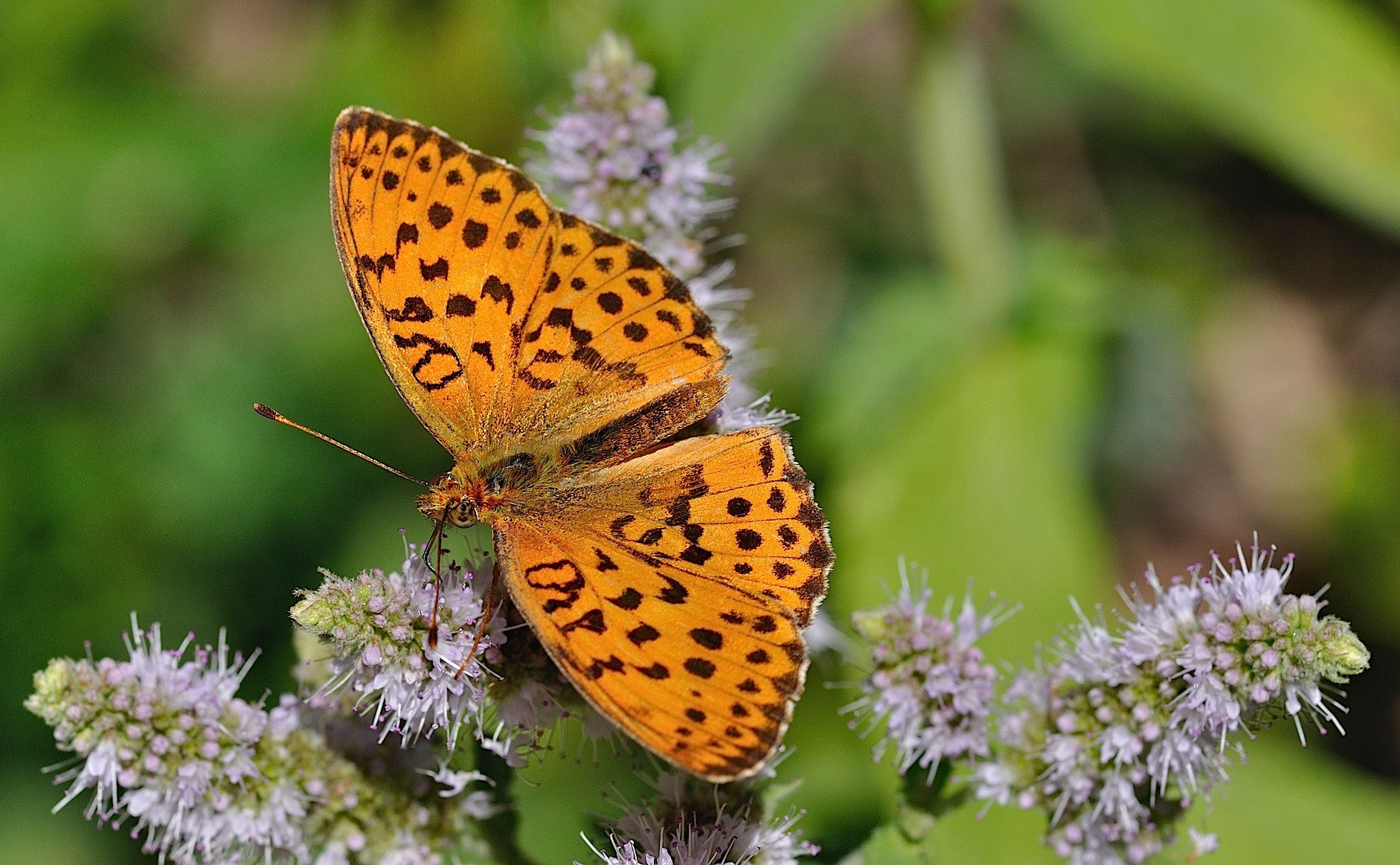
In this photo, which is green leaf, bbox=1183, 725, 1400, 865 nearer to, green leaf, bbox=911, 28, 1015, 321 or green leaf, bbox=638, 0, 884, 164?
green leaf, bbox=911, 28, 1015, 321

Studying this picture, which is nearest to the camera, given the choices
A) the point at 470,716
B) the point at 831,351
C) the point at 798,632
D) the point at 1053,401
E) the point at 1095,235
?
the point at 798,632

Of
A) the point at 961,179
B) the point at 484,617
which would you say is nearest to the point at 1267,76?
the point at 961,179

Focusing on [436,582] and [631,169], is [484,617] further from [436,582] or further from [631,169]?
[631,169]

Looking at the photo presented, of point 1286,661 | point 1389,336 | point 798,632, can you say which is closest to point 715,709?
point 798,632

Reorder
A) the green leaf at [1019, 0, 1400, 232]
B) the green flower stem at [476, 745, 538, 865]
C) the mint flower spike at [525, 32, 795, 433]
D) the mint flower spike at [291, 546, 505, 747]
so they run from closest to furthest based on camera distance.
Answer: the mint flower spike at [291, 546, 505, 747]
the green flower stem at [476, 745, 538, 865]
the mint flower spike at [525, 32, 795, 433]
the green leaf at [1019, 0, 1400, 232]

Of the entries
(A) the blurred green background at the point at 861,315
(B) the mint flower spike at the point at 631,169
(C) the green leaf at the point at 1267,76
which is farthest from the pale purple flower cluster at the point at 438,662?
(C) the green leaf at the point at 1267,76

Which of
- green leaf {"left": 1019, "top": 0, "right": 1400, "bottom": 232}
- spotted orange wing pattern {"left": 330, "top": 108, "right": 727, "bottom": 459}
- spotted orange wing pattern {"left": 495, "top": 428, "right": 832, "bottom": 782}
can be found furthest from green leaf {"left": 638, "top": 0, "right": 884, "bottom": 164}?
spotted orange wing pattern {"left": 495, "top": 428, "right": 832, "bottom": 782}

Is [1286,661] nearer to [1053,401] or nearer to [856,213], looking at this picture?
[1053,401]
